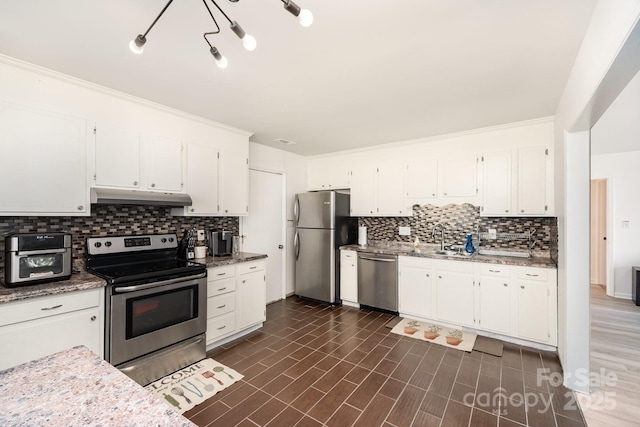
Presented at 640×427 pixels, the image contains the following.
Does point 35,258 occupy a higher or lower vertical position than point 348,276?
higher

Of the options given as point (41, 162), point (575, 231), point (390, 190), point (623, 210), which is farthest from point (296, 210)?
point (623, 210)

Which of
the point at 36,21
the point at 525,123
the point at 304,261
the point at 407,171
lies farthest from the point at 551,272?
the point at 36,21

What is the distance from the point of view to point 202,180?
10.7ft

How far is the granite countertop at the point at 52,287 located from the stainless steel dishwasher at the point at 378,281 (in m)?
3.09

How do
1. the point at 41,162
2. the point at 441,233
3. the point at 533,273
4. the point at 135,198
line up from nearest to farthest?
the point at 41,162
the point at 135,198
the point at 533,273
the point at 441,233

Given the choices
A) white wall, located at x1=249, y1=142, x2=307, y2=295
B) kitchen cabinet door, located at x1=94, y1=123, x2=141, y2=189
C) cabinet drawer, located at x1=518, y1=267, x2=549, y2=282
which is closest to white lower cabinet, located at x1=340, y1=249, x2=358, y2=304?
white wall, located at x1=249, y1=142, x2=307, y2=295

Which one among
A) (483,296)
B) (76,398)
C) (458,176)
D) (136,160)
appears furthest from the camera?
(458,176)

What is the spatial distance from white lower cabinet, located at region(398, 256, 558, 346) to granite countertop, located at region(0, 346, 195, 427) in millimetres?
3436

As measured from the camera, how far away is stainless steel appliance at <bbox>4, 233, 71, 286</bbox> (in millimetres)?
1996

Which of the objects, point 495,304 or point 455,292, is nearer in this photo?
point 495,304

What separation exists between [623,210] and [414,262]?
402 centimetres

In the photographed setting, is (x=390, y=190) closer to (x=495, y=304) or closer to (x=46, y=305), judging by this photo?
(x=495, y=304)

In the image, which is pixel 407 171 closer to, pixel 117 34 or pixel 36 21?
pixel 117 34

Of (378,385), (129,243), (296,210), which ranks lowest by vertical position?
(378,385)
